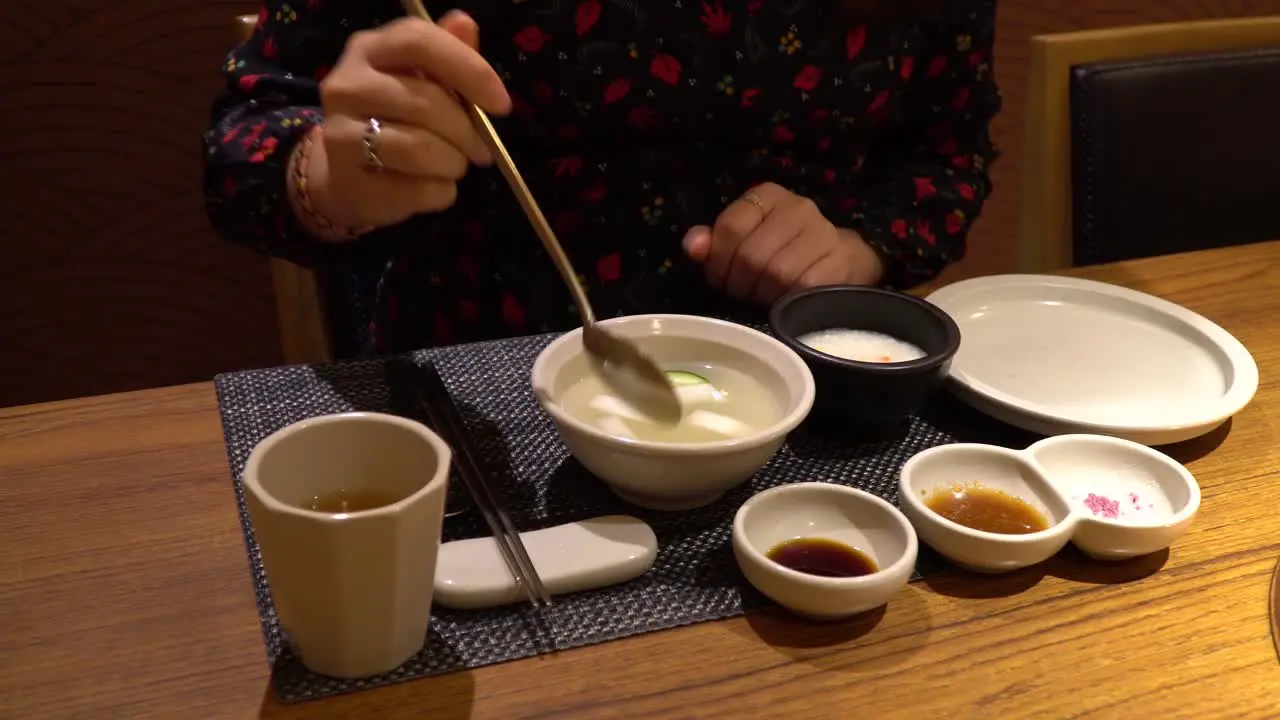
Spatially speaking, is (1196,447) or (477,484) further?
(1196,447)

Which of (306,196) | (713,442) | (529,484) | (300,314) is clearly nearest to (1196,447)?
(713,442)

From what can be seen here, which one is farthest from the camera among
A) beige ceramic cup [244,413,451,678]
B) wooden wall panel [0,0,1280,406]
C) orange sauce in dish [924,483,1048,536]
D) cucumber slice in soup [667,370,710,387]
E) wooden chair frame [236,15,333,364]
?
wooden wall panel [0,0,1280,406]

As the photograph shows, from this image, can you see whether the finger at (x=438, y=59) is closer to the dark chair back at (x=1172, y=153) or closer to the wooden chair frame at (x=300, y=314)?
the wooden chair frame at (x=300, y=314)

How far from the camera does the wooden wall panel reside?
2.00 meters

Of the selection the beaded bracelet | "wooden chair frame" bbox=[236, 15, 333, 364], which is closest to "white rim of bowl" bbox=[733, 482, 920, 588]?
the beaded bracelet

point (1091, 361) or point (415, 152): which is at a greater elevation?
point (415, 152)

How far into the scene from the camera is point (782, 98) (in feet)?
4.27

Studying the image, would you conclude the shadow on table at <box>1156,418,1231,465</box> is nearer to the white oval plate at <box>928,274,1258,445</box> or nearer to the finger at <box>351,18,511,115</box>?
the white oval plate at <box>928,274,1258,445</box>

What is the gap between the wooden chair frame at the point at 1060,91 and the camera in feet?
5.17

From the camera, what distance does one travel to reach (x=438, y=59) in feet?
2.84

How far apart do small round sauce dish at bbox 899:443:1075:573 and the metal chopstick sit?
30cm

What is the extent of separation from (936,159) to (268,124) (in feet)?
2.72

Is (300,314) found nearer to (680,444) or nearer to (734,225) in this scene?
(734,225)

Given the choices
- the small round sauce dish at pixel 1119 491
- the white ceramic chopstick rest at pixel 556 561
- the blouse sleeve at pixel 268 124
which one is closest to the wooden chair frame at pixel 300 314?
the blouse sleeve at pixel 268 124
